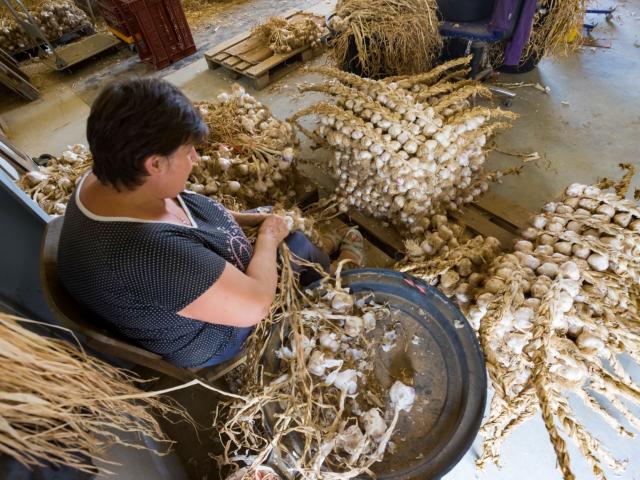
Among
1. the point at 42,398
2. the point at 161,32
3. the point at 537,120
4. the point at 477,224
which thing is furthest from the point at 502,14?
the point at 161,32

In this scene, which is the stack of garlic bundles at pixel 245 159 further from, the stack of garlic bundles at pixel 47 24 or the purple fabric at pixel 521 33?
the stack of garlic bundles at pixel 47 24

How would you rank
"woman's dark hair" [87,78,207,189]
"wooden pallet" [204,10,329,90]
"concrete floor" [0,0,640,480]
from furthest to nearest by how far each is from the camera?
"wooden pallet" [204,10,329,90]
"concrete floor" [0,0,640,480]
"woman's dark hair" [87,78,207,189]

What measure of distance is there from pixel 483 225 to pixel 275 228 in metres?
1.23

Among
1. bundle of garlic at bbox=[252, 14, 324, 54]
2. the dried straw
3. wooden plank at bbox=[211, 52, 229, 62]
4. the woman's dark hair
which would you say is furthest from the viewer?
wooden plank at bbox=[211, 52, 229, 62]

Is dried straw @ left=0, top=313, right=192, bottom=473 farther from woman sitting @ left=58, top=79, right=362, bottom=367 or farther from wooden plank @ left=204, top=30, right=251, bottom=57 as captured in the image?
wooden plank @ left=204, top=30, right=251, bottom=57

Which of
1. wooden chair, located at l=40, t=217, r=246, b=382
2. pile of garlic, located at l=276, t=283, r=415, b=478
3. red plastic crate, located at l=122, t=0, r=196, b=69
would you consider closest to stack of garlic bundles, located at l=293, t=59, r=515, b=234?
pile of garlic, located at l=276, t=283, r=415, b=478

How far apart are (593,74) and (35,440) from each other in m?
4.53

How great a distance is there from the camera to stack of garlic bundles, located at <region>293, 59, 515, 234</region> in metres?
1.92

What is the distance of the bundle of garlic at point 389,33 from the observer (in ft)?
8.90

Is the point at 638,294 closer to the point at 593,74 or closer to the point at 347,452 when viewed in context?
the point at 347,452

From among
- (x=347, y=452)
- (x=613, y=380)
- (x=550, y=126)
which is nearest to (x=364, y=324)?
(x=347, y=452)

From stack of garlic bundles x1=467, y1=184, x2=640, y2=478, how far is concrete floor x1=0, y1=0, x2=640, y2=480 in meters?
0.23

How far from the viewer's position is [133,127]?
100 centimetres

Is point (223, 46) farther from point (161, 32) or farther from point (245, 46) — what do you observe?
point (161, 32)
